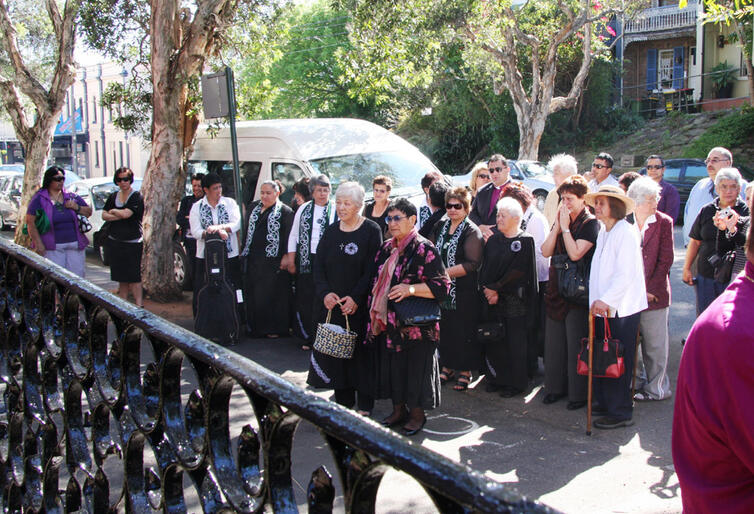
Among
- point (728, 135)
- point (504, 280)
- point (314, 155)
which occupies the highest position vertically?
point (728, 135)

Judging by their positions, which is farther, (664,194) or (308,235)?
(664,194)

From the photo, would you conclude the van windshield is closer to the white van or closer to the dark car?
the white van

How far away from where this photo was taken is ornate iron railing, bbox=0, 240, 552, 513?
1.25 metres

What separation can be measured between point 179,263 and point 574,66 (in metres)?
25.7

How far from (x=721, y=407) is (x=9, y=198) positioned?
22788 millimetres

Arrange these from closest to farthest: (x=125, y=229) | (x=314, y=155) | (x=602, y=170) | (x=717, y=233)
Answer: (x=717, y=233)
(x=602, y=170)
(x=125, y=229)
(x=314, y=155)

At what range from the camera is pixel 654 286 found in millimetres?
6664

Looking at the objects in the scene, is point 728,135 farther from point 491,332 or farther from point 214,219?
point 491,332

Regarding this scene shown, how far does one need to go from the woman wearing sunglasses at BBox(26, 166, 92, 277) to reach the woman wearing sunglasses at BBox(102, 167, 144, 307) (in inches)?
18.6

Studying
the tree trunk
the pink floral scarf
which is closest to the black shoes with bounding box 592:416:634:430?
the pink floral scarf

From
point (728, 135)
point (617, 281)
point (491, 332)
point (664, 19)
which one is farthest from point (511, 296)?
point (664, 19)

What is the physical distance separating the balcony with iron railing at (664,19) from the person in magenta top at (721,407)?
36704 millimetres

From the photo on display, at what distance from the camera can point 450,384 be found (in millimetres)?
7355

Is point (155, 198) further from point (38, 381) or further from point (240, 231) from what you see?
point (38, 381)
